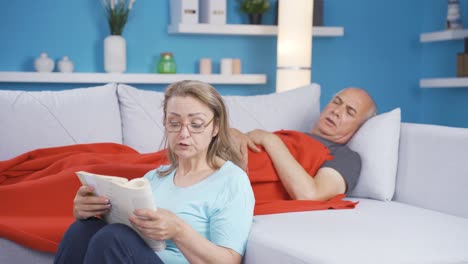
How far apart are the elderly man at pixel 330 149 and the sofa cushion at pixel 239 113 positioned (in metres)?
0.22

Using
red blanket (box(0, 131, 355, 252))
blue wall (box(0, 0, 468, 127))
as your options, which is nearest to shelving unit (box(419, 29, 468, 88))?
blue wall (box(0, 0, 468, 127))

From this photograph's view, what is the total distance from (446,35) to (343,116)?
2.21 m

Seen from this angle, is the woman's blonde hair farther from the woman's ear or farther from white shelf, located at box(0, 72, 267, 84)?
white shelf, located at box(0, 72, 267, 84)

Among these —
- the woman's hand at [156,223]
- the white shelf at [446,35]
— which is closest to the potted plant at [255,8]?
the white shelf at [446,35]

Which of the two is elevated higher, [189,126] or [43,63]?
[43,63]

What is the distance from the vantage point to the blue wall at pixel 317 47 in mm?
4309

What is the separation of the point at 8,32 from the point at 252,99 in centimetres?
184

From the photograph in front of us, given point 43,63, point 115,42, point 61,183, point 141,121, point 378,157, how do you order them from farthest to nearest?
point 115,42 < point 43,63 < point 141,121 < point 378,157 < point 61,183

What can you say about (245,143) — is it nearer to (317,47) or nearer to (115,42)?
(115,42)

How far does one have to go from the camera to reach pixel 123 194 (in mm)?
1654

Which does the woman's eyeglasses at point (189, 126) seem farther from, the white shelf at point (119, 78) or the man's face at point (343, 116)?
the white shelf at point (119, 78)

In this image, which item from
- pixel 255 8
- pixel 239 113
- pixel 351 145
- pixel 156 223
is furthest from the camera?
pixel 255 8

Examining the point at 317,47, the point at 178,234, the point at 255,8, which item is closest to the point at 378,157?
the point at 178,234

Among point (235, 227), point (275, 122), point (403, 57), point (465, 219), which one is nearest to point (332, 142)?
point (275, 122)
